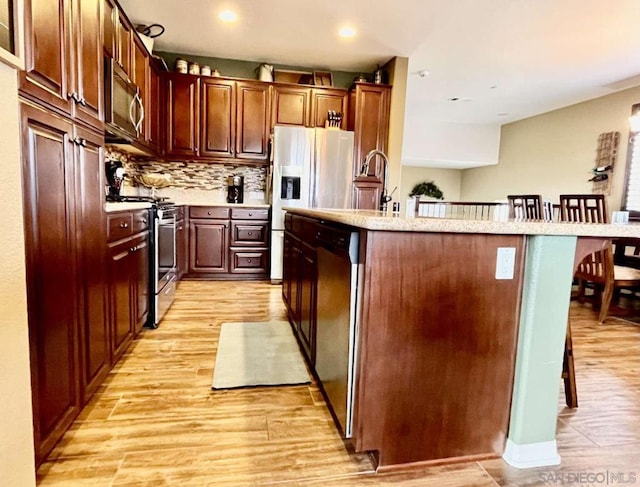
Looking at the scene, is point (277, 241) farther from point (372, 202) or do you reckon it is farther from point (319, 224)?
point (319, 224)

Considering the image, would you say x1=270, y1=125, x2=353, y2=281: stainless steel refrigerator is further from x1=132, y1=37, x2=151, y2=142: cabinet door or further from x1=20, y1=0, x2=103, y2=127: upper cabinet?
x1=20, y1=0, x2=103, y2=127: upper cabinet

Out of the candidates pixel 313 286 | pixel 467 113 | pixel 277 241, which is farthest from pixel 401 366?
pixel 467 113

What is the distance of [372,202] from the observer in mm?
4648

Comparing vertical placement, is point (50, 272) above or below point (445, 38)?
below

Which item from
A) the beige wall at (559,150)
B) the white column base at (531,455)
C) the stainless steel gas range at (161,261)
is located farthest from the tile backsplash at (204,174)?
the beige wall at (559,150)

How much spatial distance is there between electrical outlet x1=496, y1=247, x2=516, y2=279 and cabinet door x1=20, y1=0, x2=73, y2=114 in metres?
1.68

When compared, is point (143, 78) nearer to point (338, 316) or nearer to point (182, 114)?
point (182, 114)

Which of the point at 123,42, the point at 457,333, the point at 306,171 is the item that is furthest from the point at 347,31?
the point at 457,333

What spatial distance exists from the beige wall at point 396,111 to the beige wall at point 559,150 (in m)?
3.12

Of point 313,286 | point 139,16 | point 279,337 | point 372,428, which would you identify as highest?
point 139,16

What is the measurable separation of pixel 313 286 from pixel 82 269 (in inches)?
42.9

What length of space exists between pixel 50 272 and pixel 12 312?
16.9 inches

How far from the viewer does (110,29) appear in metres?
2.58

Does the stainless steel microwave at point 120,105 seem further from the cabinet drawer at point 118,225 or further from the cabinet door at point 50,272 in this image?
the cabinet door at point 50,272
